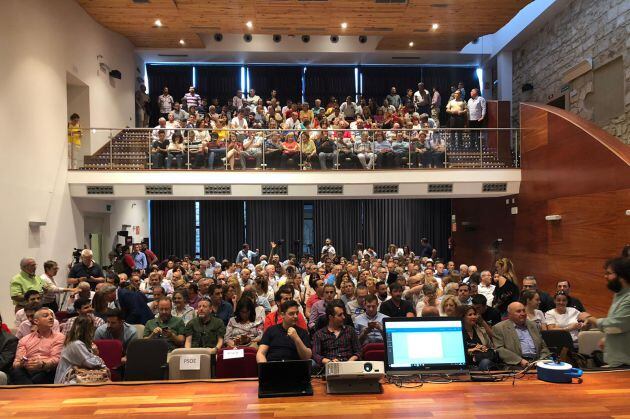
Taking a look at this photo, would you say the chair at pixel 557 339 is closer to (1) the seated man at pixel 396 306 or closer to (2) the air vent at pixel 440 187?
(1) the seated man at pixel 396 306

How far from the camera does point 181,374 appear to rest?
481cm

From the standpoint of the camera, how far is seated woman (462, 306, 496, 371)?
4938 mm

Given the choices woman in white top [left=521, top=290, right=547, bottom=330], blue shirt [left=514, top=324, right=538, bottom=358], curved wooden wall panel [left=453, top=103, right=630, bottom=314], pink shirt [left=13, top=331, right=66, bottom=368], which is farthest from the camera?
curved wooden wall panel [left=453, top=103, right=630, bottom=314]

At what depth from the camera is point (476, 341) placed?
17.3ft

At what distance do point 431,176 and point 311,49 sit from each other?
759cm

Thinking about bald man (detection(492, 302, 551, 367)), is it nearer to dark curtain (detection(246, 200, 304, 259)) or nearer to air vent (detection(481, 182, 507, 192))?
air vent (detection(481, 182, 507, 192))

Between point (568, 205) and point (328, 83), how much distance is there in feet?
35.8

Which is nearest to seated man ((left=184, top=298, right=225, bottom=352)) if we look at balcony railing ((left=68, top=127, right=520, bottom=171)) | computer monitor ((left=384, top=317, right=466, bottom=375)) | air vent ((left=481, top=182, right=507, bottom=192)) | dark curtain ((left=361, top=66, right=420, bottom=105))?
computer monitor ((left=384, top=317, right=466, bottom=375))

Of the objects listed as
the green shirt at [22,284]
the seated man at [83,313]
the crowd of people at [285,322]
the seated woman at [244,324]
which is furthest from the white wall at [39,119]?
the seated woman at [244,324]

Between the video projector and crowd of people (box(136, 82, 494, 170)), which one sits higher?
crowd of people (box(136, 82, 494, 170))

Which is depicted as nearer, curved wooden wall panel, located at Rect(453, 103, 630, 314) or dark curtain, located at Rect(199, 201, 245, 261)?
curved wooden wall panel, located at Rect(453, 103, 630, 314)

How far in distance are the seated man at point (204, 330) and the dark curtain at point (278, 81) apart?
14.7 m

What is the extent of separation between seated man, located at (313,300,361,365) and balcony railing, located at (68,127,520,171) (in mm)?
7930

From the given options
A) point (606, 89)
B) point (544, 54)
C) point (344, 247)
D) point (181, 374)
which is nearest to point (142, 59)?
point (344, 247)
